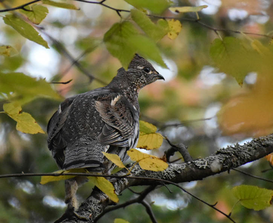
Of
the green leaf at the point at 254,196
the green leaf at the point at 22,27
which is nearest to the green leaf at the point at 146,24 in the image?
the green leaf at the point at 22,27

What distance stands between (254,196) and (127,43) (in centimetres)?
131

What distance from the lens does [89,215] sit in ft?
8.19

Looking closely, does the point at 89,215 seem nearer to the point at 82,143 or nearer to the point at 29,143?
the point at 82,143

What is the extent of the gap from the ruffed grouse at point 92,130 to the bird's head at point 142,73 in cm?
48

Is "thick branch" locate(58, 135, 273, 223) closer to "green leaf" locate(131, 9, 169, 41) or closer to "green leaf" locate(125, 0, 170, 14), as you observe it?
"green leaf" locate(131, 9, 169, 41)

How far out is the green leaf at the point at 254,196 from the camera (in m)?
2.14

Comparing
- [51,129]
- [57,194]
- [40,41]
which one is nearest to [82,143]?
[51,129]

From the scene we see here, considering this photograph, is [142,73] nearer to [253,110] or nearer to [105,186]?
[105,186]

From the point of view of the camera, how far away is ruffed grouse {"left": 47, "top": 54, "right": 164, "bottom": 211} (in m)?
2.79

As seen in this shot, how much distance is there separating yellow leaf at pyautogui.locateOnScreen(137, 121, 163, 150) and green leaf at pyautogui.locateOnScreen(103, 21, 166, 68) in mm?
1193

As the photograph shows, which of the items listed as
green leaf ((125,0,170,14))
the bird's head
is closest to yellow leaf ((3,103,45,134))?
green leaf ((125,0,170,14))

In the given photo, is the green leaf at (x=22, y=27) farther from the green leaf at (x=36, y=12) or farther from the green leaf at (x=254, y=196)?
the green leaf at (x=254, y=196)

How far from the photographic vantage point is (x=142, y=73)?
4.35m

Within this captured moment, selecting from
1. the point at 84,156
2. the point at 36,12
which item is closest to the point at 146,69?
the point at 84,156
